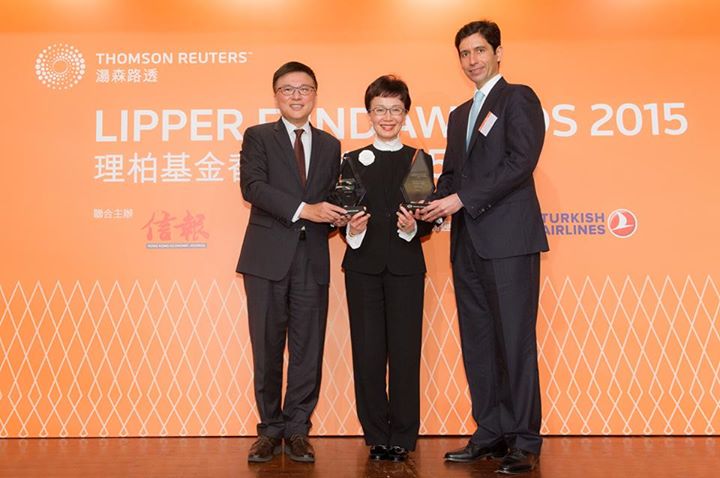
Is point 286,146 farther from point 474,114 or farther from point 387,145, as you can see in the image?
point 474,114

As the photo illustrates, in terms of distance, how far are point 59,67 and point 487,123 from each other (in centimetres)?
233

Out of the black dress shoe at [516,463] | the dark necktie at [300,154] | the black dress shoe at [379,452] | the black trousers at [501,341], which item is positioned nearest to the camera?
the black dress shoe at [516,463]

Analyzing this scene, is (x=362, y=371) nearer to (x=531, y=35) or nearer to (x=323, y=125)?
(x=323, y=125)

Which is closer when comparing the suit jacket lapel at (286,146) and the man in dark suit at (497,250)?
the man in dark suit at (497,250)

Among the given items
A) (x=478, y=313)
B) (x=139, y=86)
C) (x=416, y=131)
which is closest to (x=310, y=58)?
(x=416, y=131)

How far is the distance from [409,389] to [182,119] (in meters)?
1.89

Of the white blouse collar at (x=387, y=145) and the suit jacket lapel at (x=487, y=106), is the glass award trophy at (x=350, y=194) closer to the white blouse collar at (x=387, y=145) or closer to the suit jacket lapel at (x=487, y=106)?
the white blouse collar at (x=387, y=145)

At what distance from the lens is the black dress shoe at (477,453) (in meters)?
2.75

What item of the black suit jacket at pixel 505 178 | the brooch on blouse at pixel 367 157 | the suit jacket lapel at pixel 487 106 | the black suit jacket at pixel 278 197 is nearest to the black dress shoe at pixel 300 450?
the black suit jacket at pixel 278 197

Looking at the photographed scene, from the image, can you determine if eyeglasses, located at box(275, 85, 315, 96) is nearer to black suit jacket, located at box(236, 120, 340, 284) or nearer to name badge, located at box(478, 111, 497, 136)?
Answer: black suit jacket, located at box(236, 120, 340, 284)

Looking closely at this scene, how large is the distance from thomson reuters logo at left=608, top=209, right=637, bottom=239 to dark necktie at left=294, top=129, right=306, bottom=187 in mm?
1670

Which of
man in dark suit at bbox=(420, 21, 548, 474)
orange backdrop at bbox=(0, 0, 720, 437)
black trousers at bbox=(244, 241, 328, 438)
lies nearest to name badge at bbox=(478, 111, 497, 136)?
man in dark suit at bbox=(420, 21, 548, 474)

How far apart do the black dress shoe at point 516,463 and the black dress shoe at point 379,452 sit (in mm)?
471

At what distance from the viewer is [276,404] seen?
2.90m
